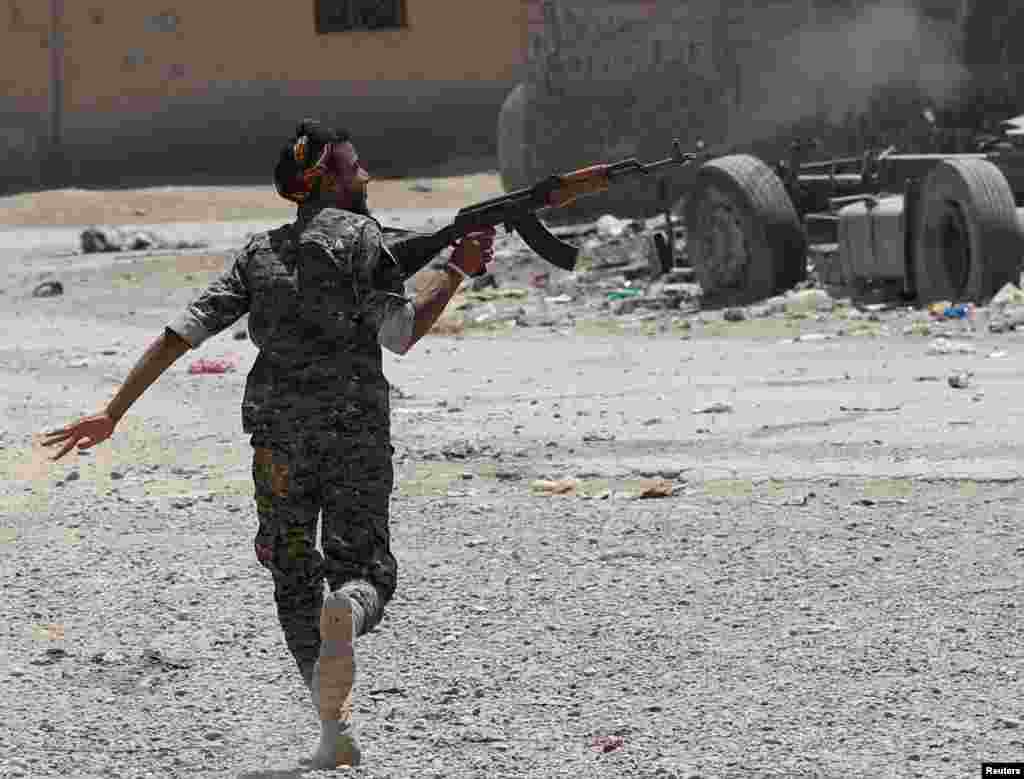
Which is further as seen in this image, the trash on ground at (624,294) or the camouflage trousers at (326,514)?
the trash on ground at (624,294)

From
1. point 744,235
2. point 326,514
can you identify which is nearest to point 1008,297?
point 744,235

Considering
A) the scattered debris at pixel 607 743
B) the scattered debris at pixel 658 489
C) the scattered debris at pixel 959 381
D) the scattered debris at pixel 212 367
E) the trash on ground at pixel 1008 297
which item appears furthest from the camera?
the trash on ground at pixel 1008 297

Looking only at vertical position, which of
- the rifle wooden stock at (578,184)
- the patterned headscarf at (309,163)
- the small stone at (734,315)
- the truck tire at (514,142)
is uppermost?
the patterned headscarf at (309,163)

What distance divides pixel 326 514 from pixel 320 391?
27 centimetres

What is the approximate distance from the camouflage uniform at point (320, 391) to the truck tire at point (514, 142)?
14704mm

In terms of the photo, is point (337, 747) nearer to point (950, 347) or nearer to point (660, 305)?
point (950, 347)

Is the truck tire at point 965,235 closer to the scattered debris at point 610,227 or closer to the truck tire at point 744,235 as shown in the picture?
the truck tire at point 744,235

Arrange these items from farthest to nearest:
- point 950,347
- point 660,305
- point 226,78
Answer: point 226,78
point 660,305
point 950,347

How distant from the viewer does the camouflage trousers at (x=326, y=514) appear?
4.46 metres

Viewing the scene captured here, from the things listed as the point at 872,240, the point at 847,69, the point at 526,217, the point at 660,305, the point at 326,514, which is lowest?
the point at 660,305

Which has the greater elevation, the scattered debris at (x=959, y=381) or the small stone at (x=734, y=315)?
the scattered debris at (x=959, y=381)

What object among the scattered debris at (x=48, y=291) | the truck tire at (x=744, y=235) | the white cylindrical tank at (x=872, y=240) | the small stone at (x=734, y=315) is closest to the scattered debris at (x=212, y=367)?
the small stone at (x=734, y=315)

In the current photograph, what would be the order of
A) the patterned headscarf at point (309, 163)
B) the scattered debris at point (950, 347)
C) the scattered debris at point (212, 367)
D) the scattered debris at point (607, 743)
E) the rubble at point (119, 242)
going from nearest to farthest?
the patterned headscarf at point (309, 163), the scattered debris at point (607, 743), the scattered debris at point (950, 347), the scattered debris at point (212, 367), the rubble at point (119, 242)

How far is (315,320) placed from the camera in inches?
175
